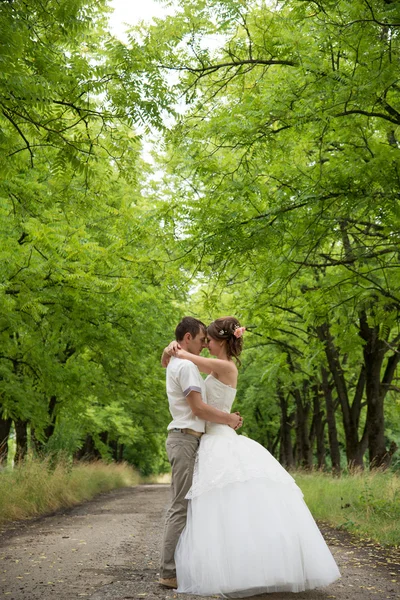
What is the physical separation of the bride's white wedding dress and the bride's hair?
0.77 metres

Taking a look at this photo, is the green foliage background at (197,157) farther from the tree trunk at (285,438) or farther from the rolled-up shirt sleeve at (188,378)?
the tree trunk at (285,438)

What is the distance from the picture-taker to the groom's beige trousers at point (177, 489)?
526 cm

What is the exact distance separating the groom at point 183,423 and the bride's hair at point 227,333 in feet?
0.40

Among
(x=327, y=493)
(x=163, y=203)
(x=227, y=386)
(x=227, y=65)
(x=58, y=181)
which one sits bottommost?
(x=327, y=493)

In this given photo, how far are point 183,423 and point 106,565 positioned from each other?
6.59 feet

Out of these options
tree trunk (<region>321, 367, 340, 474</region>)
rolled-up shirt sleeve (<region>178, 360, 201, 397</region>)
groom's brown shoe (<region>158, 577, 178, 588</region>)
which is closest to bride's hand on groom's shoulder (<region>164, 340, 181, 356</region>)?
rolled-up shirt sleeve (<region>178, 360, 201, 397</region>)

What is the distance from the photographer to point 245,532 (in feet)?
15.9

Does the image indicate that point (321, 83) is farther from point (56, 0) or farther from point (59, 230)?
point (59, 230)

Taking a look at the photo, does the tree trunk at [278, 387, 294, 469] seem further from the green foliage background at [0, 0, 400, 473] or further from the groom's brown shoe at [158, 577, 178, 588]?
the groom's brown shoe at [158, 577, 178, 588]

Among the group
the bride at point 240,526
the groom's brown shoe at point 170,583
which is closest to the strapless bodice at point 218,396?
the bride at point 240,526

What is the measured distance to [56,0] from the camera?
5.75 meters

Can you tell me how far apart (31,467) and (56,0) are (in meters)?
10.6

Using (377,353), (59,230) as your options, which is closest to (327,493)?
(377,353)

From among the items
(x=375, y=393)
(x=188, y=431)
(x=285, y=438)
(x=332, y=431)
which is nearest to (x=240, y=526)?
(x=188, y=431)
